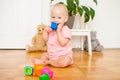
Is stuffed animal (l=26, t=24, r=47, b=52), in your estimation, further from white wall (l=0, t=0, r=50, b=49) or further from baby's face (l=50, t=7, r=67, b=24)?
baby's face (l=50, t=7, r=67, b=24)

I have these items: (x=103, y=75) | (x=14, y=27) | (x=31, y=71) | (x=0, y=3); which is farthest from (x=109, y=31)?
(x=31, y=71)

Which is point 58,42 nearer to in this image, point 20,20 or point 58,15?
point 58,15

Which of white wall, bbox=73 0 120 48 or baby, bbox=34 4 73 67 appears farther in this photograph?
white wall, bbox=73 0 120 48

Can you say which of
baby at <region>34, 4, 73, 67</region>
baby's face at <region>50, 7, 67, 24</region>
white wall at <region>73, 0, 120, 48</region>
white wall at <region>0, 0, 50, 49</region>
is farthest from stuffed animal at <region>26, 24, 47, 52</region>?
baby's face at <region>50, 7, 67, 24</region>

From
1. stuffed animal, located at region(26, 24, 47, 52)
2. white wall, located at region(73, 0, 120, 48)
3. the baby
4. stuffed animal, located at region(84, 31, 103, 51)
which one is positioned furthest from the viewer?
white wall, located at region(73, 0, 120, 48)

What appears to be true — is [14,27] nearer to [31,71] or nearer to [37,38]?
[37,38]

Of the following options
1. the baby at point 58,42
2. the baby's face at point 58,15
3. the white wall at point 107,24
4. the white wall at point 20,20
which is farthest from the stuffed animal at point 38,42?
the baby's face at point 58,15

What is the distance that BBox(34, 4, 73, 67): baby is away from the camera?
160 cm

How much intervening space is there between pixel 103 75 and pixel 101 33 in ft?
4.73

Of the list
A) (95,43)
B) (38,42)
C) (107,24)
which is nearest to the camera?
(38,42)

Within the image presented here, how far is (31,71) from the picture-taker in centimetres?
126

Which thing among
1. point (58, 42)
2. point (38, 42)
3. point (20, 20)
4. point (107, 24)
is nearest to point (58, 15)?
point (58, 42)

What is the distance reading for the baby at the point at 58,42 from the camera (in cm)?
160

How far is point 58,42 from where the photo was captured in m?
1.65
